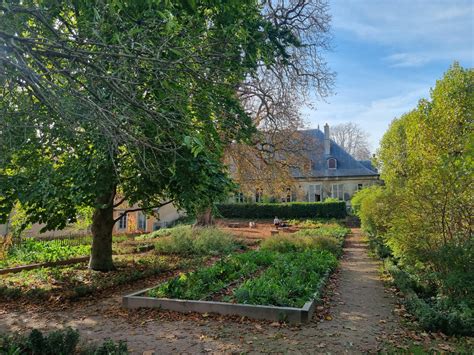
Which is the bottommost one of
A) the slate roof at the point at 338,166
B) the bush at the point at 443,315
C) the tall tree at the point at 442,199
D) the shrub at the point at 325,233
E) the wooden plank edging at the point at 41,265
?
the shrub at the point at 325,233

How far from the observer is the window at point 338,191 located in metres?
43.5

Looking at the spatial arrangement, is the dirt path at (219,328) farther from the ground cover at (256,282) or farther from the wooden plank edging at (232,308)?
the ground cover at (256,282)

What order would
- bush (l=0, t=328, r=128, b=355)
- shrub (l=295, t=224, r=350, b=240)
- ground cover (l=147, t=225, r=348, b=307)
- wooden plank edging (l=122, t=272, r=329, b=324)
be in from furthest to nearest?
shrub (l=295, t=224, r=350, b=240)
ground cover (l=147, t=225, r=348, b=307)
wooden plank edging (l=122, t=272, r=329, b=324)
bush (l=0, t=328, r=128, b=355)

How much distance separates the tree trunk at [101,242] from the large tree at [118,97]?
0.03 m

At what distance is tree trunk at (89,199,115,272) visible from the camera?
10.5 metres

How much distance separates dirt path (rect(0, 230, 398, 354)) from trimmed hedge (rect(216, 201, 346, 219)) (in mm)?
26857

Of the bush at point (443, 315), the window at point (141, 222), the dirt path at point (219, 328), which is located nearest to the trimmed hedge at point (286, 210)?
the window at point (141, 222)

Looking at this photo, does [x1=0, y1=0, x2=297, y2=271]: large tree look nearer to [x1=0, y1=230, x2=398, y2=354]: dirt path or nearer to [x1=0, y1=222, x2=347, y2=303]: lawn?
[x1=0, y1=222, x2=347, y2=303]: lawn

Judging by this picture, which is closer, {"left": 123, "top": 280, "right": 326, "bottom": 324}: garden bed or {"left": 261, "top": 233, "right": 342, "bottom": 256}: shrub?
{"left": 123, "top": 280, "right": 326, "bottom": 324}: garden bed

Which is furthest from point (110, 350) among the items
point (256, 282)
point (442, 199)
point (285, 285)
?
point (442, 199)

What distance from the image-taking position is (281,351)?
4.80m

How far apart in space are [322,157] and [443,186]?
38.6 meters

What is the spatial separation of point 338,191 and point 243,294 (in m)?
39.0

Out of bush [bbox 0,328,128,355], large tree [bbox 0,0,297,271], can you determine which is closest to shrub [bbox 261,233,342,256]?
large tree [bbox 0,0,297,271]
